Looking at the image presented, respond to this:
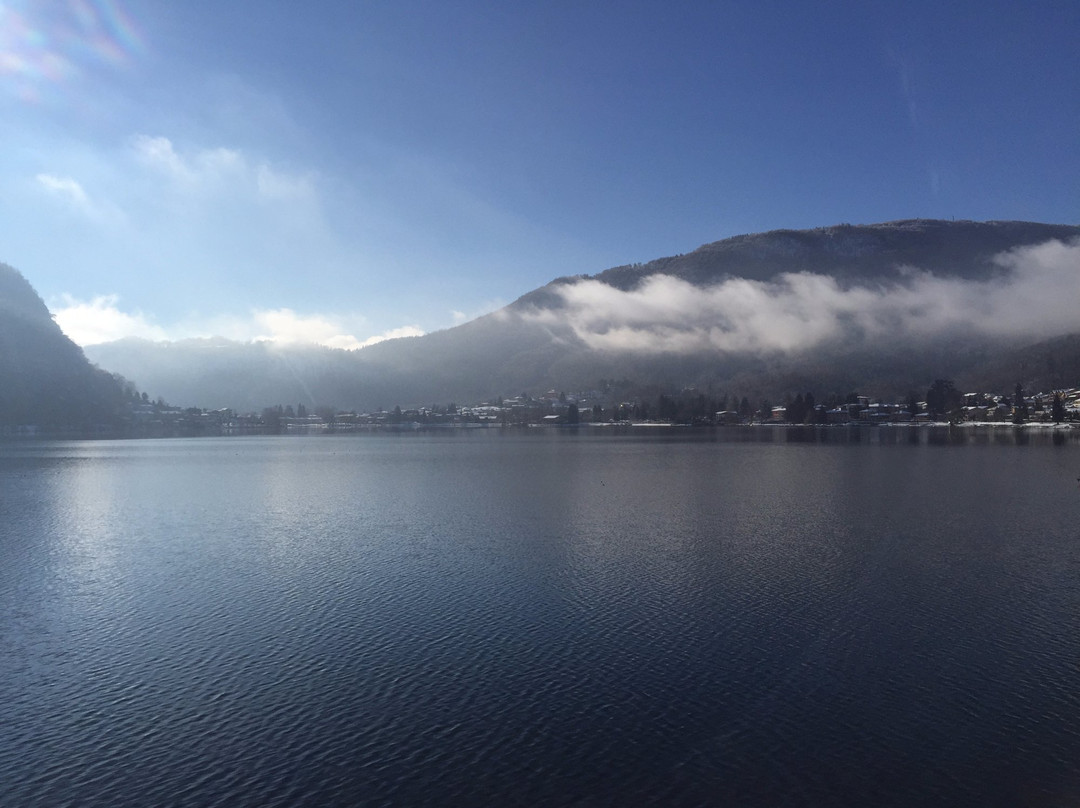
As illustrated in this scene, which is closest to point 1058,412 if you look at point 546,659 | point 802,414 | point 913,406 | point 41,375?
point 913,406

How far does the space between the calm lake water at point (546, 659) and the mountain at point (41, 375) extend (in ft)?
458

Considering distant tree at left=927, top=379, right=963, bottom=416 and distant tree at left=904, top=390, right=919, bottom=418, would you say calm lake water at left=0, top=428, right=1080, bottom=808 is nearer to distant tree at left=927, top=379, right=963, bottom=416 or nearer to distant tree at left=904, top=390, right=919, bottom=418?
distant tree at left=904, top=390, right=919, bottom=418

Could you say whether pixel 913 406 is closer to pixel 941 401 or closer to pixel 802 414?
pixel 941 401

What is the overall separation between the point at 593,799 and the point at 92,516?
3605cm

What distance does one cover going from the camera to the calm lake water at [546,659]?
10.7 m

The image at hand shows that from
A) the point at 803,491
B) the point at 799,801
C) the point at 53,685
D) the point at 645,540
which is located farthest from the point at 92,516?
the point at 803,491

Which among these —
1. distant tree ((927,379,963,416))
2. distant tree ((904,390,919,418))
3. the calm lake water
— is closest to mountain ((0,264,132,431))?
the calm lake water

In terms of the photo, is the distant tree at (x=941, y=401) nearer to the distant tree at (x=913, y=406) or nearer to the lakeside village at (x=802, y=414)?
the lakeside village at (x=802, y=414)

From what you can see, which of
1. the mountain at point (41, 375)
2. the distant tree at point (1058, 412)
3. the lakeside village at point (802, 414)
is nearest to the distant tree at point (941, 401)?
the lakeside village at point (802, 414)

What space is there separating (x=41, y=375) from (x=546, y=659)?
580ft

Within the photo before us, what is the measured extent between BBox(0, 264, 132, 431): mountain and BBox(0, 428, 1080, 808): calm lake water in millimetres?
139474

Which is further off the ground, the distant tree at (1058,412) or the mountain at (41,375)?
the mountain at (41,375)

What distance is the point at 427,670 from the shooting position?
1466 cm

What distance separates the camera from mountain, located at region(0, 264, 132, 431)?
14525 centimetres
